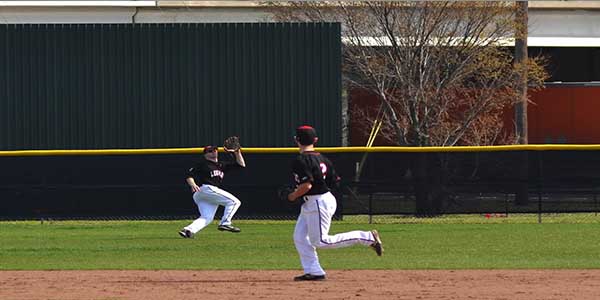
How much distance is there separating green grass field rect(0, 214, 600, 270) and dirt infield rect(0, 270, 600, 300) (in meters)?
0.87

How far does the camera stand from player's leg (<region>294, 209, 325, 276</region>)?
12.0 metres

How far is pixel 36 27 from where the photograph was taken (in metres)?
24.6

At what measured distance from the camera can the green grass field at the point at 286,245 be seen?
15.0m

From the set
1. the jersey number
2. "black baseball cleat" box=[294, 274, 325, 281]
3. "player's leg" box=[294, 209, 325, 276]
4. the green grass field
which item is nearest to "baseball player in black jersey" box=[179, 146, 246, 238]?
the green grass field

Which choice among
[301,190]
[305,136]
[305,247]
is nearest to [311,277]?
[305,247]

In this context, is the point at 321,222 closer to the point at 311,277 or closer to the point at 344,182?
the point at 311,277

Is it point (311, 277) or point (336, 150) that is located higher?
point (336, 150)

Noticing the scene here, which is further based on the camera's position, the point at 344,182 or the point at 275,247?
the point at 344,182

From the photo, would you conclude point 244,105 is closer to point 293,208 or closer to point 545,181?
point 293,208

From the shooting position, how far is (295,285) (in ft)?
40.3

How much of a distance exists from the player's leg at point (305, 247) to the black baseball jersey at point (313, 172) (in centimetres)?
37

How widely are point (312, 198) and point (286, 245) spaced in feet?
19.7

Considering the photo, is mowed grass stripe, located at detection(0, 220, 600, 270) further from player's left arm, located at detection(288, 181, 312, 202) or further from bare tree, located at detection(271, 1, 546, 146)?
bare tree, located at detection(271, 1, 546, 146)

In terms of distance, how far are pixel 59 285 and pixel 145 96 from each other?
12.4 metres
